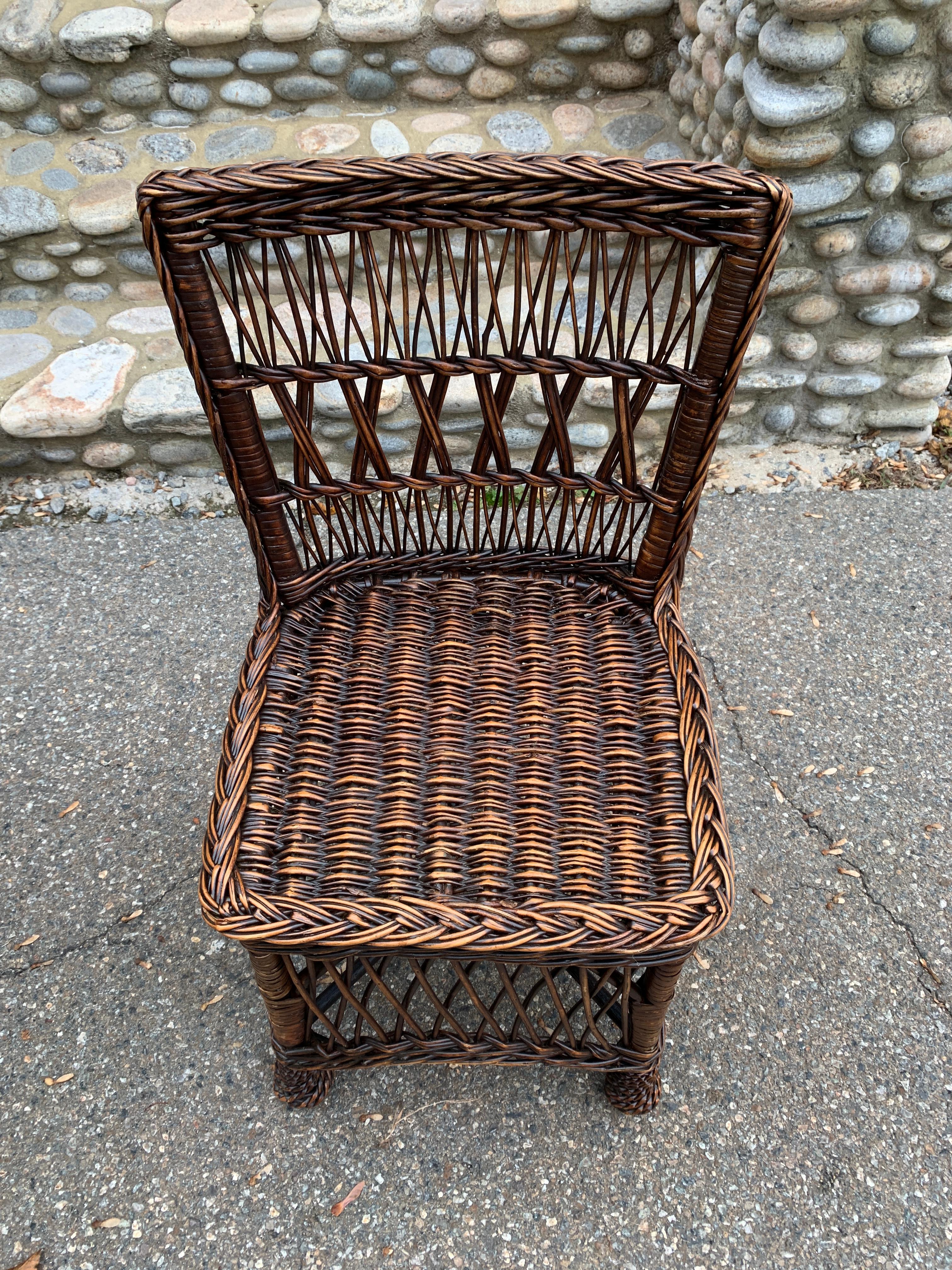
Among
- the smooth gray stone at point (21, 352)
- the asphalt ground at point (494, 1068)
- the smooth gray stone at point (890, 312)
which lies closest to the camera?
the asphalt ground at point (494, 1068)

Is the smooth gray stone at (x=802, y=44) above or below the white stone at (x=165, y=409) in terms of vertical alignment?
above

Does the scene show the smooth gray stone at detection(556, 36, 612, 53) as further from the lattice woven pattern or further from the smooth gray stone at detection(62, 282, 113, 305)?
the lattice woven pattern

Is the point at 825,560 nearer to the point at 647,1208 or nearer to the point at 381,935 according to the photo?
the point at 647,1208

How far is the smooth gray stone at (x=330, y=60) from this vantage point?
2574 millimetres

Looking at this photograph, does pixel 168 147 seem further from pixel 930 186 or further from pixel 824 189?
pixel 930 186

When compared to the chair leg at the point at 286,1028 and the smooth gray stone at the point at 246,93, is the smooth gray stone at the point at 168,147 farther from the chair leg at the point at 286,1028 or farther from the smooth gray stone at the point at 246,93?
the chair leg at the point at 286,1028

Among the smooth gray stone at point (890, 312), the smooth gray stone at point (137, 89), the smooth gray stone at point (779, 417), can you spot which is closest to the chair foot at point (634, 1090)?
the smooth gray stone at point (779, 417)

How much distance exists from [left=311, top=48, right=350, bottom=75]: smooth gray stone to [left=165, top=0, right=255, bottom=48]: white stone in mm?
190

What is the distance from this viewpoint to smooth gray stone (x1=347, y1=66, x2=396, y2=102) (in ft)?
8.61

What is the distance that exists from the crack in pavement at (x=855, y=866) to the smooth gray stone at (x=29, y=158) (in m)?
2.34

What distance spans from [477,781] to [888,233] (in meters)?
1.72

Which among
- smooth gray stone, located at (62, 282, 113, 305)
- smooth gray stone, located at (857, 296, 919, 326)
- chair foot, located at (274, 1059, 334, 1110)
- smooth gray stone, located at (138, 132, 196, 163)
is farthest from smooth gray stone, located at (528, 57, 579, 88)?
chair foot, located at (274, 1059, 334, 1110)

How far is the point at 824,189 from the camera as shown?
6.55 feet

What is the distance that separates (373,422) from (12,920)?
1074 millimetres
